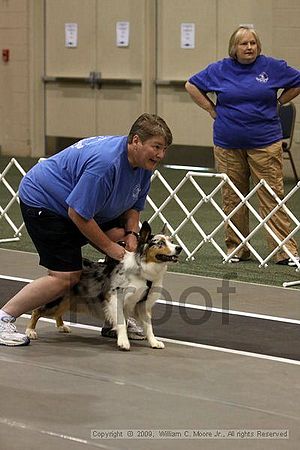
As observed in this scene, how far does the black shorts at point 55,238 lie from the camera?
497cm

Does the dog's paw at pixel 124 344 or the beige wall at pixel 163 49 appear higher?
the beige wall at pixel 163 49

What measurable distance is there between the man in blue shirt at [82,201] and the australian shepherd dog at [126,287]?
7 cm

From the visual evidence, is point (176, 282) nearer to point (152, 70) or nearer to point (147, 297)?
point (147, 297)

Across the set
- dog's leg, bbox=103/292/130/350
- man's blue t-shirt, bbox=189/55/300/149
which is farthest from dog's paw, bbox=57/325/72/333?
man's blue t-shirt, bbox=189/55/300/149

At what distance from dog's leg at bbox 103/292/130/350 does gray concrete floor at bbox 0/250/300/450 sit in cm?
5

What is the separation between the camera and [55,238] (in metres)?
4.97

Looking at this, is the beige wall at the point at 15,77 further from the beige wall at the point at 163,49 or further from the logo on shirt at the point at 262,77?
the logo on shirt at the point at 262,77

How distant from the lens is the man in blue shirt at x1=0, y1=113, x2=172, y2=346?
15.6 feet

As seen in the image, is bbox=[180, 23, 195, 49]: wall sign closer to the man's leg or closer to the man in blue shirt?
the man in blue shirt

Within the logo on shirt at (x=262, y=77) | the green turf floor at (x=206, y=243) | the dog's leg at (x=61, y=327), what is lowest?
the green turf floor at (x=206, y=243)

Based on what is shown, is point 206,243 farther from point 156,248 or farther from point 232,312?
point 156,248

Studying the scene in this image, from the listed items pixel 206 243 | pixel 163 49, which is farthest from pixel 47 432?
pixel 163 49

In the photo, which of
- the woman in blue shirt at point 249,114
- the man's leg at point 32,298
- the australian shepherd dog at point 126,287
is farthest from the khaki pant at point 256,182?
the man's leg at point 32,298

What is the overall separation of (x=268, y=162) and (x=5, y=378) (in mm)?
3074
